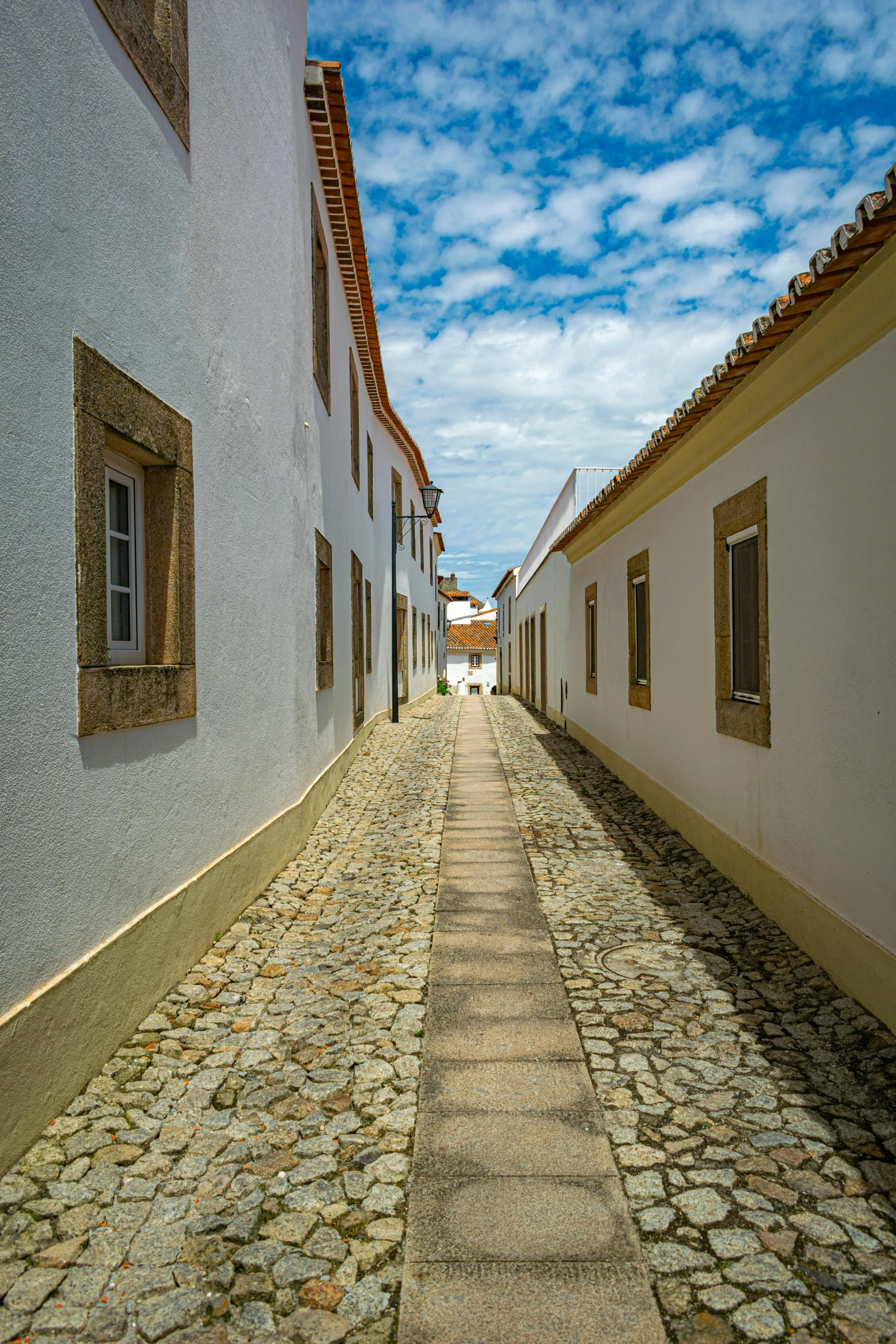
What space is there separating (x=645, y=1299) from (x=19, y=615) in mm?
2600

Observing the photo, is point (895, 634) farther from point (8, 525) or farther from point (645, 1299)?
point (8, 525)

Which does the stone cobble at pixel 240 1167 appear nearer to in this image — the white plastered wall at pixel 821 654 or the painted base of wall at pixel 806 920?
the painted base of wall at pixel 806 920

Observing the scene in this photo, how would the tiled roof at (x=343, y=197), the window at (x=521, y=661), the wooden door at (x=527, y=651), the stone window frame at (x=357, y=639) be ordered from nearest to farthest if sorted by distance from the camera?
1. the tiled roof at (x=343, y=197)
2. the stone window frame at (x=357, y=639)
3. the wooden door at (x=527, y=651)
4. the window at (x=521, y=661)

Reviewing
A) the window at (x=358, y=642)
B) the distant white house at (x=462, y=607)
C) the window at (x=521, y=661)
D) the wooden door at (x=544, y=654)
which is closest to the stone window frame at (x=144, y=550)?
the window at (x=358, y=642)

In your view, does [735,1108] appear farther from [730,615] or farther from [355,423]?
[355,423]

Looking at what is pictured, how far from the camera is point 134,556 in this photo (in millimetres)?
4031

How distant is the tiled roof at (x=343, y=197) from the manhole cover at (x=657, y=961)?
712 cm

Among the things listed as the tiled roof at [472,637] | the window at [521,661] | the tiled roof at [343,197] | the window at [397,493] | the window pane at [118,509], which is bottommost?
the window at [521,661]

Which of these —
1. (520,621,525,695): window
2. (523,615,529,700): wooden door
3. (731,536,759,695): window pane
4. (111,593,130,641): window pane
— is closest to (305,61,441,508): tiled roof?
(731,536,759,695): window pane

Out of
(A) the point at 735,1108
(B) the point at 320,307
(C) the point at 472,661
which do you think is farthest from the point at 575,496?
(C) the point at 472,661

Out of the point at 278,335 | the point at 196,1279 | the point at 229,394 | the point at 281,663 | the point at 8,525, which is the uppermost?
the point at 278,335

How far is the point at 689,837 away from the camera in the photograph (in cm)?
659

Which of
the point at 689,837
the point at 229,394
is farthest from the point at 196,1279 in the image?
the point at 689,837

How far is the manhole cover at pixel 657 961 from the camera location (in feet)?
13.8
